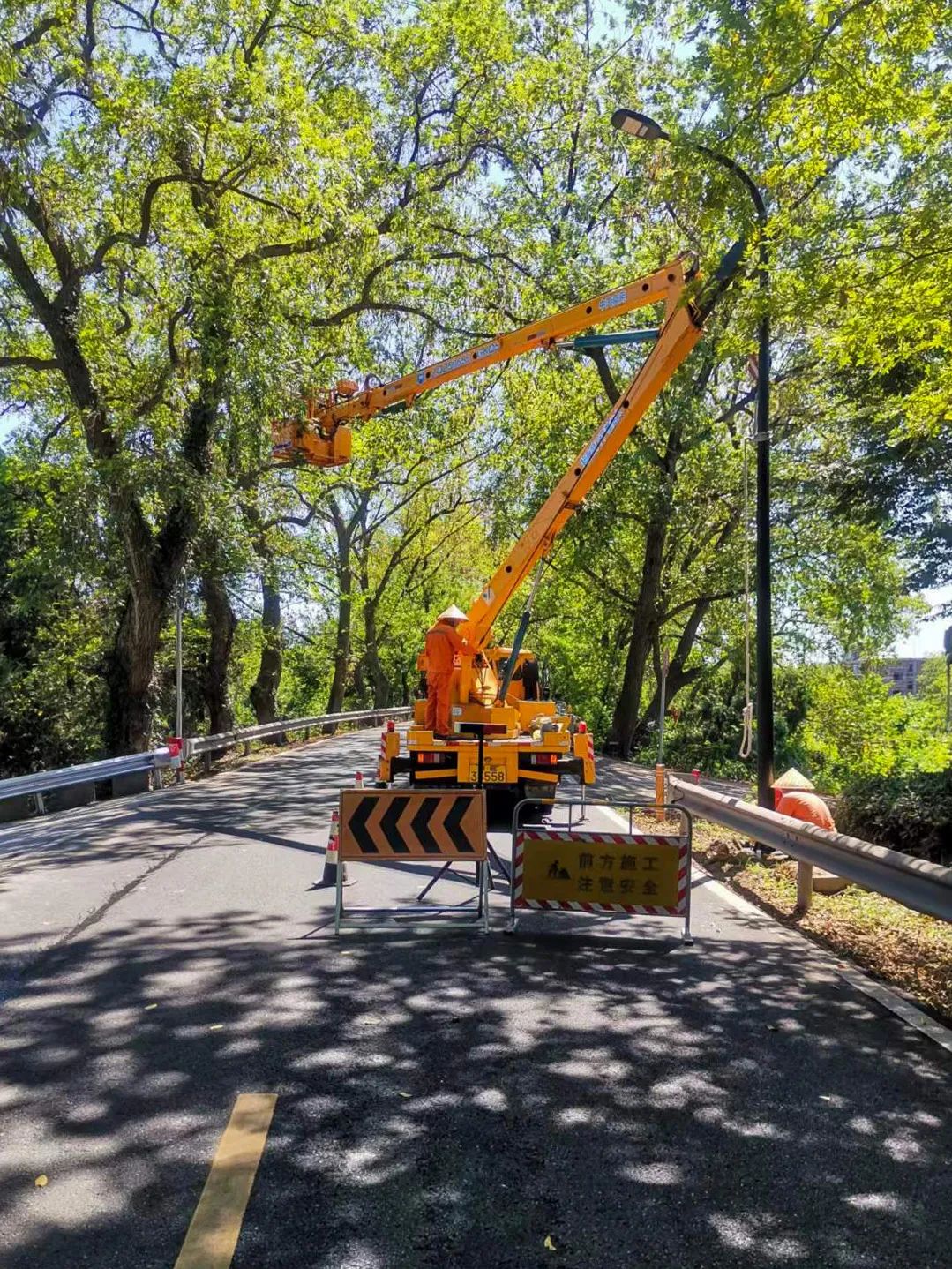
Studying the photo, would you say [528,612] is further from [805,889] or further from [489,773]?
[805,889]

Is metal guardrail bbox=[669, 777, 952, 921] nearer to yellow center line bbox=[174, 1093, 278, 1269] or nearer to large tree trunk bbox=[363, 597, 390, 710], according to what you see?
yellow center line bbox=[174, 1093, 278, 1269]

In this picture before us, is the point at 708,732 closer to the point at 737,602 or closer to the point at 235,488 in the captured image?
the point at 737,602

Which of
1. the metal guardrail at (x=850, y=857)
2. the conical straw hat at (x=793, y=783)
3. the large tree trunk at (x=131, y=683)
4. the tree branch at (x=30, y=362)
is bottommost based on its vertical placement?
the metal guardrail at (x=850, y=857)

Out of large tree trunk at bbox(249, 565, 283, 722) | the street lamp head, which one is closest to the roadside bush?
the street lamp head

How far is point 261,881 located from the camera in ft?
28.9

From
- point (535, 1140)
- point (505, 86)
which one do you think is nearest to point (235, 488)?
point (505, 86)

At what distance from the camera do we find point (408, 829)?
23.6 feet

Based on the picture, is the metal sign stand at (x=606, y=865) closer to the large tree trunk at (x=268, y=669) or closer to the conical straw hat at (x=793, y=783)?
the conical straw hat at (x=793, y=783)

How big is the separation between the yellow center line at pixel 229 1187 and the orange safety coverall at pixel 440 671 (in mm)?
9311

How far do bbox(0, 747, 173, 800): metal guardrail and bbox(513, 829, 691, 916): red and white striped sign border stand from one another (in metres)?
7.14

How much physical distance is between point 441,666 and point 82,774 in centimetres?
498

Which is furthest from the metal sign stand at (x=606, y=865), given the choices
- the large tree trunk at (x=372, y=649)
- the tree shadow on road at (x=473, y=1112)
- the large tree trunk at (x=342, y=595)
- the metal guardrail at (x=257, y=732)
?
the large tree trunk at (x=372, y=649)

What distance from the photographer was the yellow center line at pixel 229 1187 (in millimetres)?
3119

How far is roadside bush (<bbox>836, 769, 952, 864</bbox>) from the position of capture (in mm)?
10289
